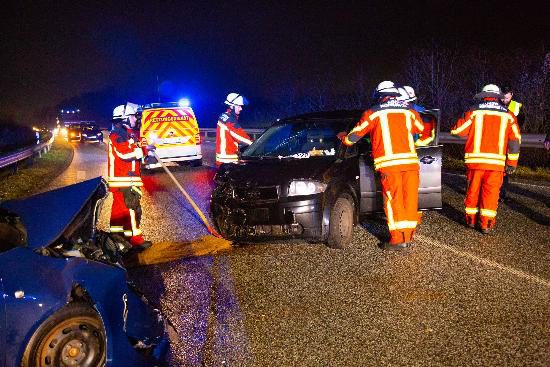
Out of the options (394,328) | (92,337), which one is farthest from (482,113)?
(92,337)

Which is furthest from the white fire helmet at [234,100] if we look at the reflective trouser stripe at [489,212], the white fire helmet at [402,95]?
the reflective trouser stripe at [489,212]

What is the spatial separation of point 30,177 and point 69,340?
41.5ft

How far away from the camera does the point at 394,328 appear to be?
3.71 m

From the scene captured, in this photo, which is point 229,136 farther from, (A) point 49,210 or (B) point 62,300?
(B) point 62,300

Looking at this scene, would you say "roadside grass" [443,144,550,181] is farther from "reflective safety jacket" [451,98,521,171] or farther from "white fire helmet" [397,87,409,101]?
"white fire helmet" [397,87,409,101]

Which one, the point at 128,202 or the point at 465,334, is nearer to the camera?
the point at 465,334

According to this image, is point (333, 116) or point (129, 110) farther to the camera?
point (333, 116)

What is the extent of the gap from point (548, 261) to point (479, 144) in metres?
1.76

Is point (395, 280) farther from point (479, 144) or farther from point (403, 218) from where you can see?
point (479, 144)

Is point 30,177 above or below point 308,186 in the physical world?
below

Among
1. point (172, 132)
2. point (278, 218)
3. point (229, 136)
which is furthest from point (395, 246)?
point (172, 132)

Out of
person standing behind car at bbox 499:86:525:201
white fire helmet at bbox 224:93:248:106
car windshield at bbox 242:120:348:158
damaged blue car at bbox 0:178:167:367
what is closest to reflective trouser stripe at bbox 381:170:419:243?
car windshield at bbox 242:120:348:158

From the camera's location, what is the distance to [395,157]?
5527mm

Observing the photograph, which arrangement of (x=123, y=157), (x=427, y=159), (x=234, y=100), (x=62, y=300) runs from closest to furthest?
1. (x=62, y=300)
2. (x=123, y=157)
3. (x=427, y=159)
4. (x=234, y=100)
